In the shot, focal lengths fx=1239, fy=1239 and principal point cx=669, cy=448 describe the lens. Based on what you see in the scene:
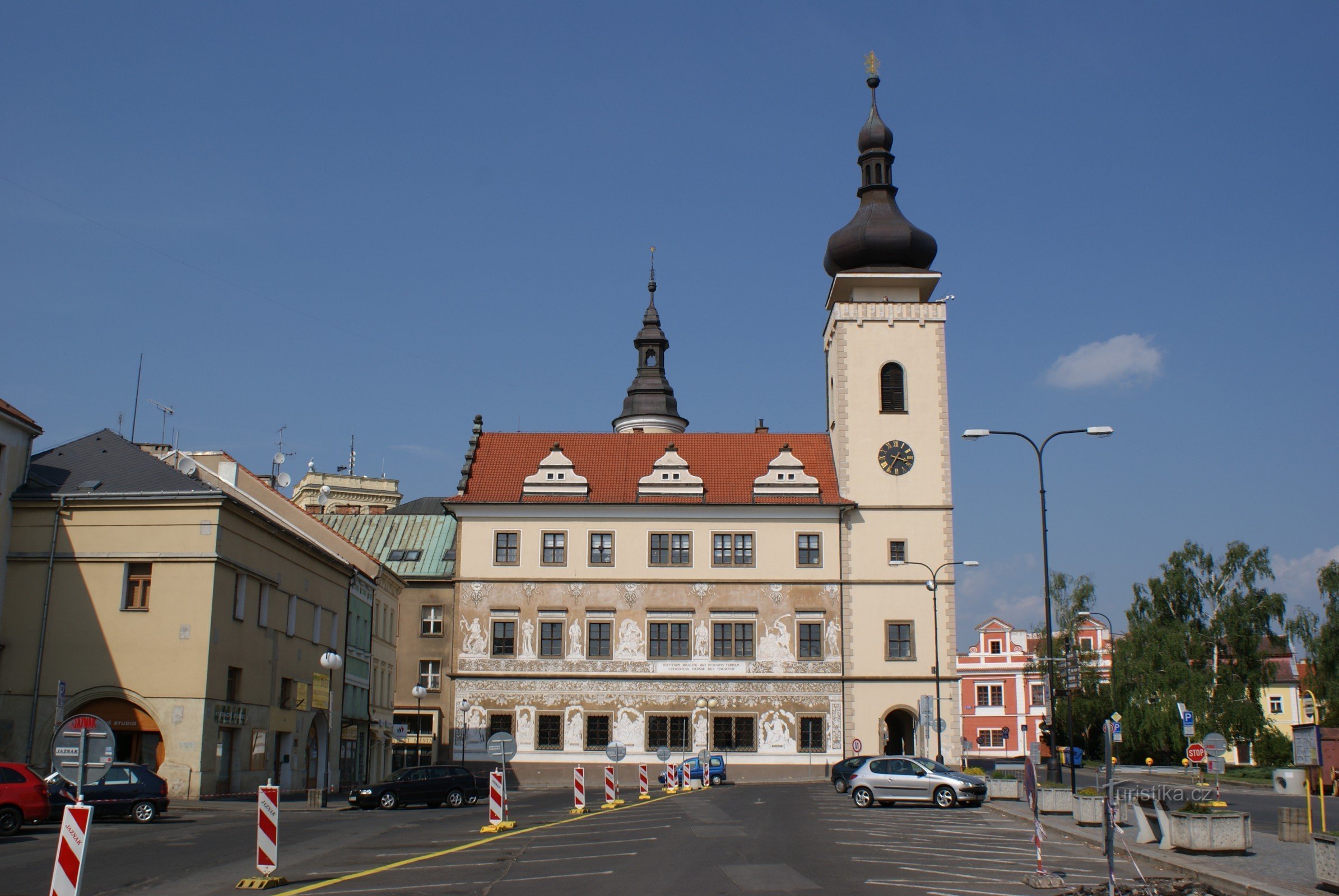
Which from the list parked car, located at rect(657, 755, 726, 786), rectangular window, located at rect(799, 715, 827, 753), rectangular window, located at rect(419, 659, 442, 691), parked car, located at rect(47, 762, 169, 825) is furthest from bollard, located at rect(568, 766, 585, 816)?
rectangular window, located at rect(419, 659, 442, 691)

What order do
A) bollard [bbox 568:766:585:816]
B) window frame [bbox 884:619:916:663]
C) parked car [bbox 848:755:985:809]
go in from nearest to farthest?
1. bollard [bbox 568:766:585:816]
2. parked car [bbox 848:755:985:809]
3. window frame [bbox 884:619:916:663]

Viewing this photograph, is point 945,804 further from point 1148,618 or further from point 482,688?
point 1148,618

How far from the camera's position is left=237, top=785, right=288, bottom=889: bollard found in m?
15.9

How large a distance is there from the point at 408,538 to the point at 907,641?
91.2ft

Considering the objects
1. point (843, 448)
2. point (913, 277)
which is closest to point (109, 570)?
point (843, 448)

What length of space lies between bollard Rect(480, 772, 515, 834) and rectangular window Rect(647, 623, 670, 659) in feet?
102

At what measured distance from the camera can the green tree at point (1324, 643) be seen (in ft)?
214

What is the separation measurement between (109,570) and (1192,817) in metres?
30.0

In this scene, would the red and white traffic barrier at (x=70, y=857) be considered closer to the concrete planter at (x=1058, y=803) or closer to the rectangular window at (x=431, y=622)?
the concrete planter at (x=1058, y=803)

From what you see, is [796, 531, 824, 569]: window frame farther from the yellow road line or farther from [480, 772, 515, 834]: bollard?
[480, 772, 515, 834]: bollard

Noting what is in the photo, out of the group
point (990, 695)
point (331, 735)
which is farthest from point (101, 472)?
point (990, 695)

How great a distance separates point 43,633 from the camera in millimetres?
35844

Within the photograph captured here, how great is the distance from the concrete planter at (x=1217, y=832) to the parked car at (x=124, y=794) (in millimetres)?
21713

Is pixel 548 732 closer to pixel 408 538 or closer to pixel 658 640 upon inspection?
pixel 658 640
